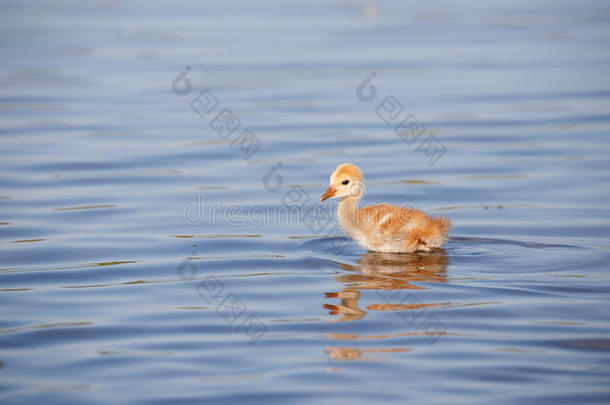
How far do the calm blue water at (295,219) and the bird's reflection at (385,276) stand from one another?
0.04 m

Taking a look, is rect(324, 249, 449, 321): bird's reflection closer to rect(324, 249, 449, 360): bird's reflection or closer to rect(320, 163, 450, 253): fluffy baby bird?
rect(324, 249, 449, 360): bird's reflection

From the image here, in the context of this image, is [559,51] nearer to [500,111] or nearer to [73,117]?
[500,111]

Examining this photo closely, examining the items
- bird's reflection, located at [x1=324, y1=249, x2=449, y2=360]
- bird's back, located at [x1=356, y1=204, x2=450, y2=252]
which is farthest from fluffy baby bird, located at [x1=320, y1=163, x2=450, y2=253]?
bird's reflection, located at [x1=324, y1=249, x2=449, y2=360]

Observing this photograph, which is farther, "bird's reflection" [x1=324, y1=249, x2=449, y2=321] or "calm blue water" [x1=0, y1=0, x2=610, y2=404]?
"bird's reflection" [x1=324, y1=249, x2=449, y2=321]

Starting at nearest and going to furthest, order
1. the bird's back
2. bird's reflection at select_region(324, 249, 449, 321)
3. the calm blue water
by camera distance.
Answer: the calm blue water < bird's reflection at select_region(324, 249, 449, 321) < the bird's back

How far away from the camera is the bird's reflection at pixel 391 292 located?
24.8 feet

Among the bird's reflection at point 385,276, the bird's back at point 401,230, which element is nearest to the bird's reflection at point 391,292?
the bird's reflection at point 385,276

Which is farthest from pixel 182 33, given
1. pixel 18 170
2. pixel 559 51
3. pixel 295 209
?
pixel 295 209

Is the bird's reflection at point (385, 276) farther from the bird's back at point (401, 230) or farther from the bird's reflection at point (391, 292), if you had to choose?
the bird's back at point (401, 230)

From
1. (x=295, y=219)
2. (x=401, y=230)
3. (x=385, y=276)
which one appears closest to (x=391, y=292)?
(x=385, y=276)

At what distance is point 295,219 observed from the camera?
11375 millimetres

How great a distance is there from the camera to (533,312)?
26.2 ft

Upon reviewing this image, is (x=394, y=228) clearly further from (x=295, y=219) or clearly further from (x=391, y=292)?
(x=295, y=219)

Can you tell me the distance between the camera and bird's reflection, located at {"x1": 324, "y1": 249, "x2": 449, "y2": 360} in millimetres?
7562
